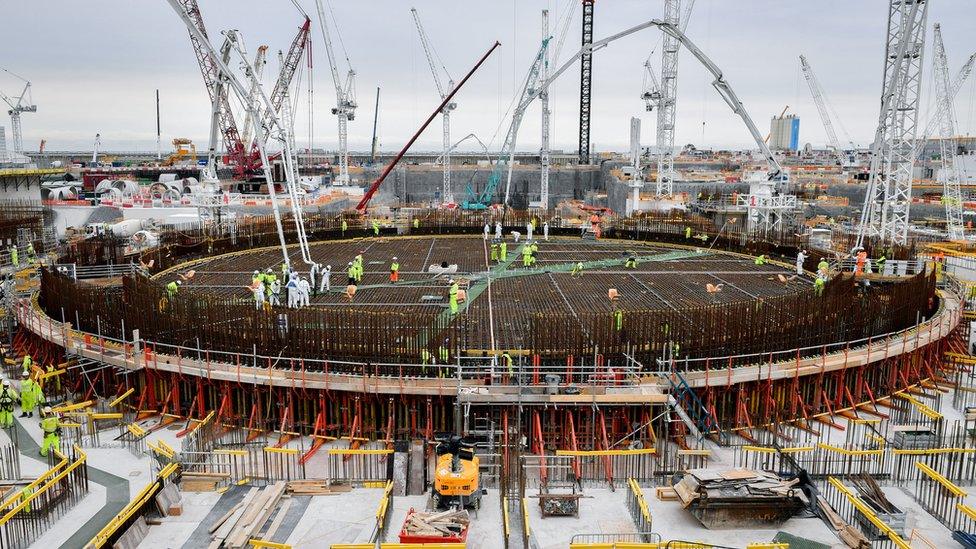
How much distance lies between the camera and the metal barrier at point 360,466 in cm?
1304

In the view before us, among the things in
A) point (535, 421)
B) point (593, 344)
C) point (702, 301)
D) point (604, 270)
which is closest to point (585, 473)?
point (535, 421)

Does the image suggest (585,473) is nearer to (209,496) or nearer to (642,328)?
(642,328)

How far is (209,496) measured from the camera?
12.5m

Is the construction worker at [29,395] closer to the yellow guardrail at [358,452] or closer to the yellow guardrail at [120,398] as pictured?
the yellow guardrail at [120,398]

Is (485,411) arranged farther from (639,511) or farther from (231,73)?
(231,73)

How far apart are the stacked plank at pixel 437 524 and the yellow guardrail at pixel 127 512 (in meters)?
4.45

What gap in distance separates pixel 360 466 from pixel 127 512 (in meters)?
4.18

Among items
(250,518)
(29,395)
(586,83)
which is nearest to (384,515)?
(250,518)

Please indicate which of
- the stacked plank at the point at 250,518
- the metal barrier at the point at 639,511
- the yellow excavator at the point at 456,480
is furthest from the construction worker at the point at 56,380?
the metal barrier at the point at 639,511

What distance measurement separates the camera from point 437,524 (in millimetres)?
10922

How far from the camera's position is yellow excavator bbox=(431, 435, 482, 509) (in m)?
11.6

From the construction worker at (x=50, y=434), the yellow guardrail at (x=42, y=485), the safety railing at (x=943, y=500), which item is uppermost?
the construction worker at (x=50, y=434)

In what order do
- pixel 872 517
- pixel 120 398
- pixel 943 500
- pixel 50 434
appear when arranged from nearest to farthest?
pixel 872 517 → pixel 943 500 → pixel 50 434 → pixel 120 398

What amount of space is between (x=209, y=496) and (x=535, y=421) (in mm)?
6477
